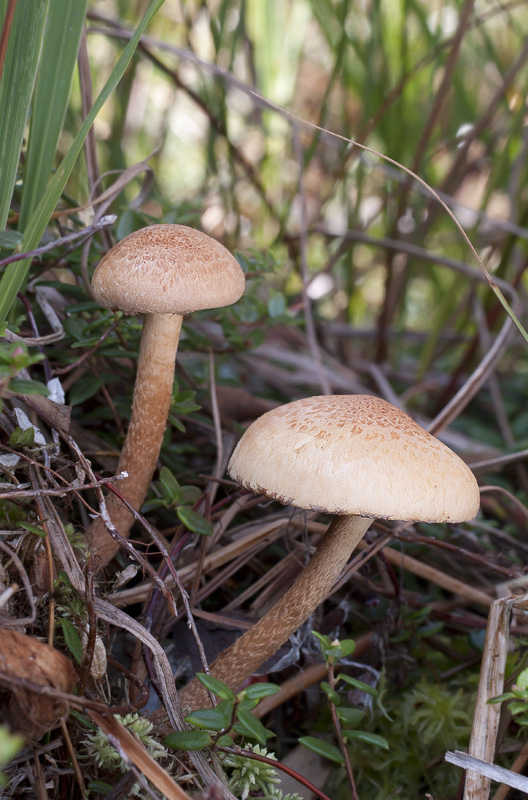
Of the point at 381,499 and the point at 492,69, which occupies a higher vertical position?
the point at 492,69

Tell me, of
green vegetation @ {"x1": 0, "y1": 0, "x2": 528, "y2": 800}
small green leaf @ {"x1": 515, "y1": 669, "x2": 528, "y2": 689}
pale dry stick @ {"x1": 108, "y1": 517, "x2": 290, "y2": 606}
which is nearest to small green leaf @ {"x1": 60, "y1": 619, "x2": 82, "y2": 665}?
green vegetation @ {"x1": 0, "y1": 0, "x2": 528, "y2": 800}

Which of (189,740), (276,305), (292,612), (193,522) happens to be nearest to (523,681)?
(292,612)

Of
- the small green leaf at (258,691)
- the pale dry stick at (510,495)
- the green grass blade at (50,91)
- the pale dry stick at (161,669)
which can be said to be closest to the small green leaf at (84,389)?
the green grass blade at (50,91)

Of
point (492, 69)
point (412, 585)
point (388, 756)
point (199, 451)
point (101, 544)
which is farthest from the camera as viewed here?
point (492, 69)

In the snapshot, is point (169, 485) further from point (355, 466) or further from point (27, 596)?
point (355, 466)

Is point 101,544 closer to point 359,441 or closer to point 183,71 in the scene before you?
point 359,441

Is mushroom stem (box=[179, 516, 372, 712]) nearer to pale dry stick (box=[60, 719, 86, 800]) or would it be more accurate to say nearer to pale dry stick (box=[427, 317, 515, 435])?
pale dry stick (box=[60, 719, 86, 800])

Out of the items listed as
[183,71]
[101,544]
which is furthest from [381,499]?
[183,71]
